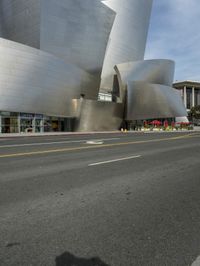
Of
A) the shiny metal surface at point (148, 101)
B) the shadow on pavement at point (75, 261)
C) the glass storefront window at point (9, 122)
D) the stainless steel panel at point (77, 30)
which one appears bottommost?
the shadow on pavement at point (75, 261)

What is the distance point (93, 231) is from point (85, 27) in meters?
46.4

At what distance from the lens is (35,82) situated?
36.2 meters

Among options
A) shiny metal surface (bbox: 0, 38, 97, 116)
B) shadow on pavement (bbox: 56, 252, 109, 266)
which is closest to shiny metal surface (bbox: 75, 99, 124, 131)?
shiny metal surface (bbox: 0, 38, 97, 116)

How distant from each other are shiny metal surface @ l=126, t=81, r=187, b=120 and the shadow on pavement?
46.2 metres

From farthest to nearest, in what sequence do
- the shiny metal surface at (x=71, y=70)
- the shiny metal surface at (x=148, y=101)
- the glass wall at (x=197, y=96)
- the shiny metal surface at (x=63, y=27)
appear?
the glass wall at (x=197, y=96), the shiny metal surface at (x=148, y=101), the shiny metal surface at (x=63, y=27), the shiny metal surface at (x=71, y=70)

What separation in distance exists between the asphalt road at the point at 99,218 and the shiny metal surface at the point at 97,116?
34.7 m

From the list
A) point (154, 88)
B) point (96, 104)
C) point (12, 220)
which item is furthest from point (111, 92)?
point (12, 220)

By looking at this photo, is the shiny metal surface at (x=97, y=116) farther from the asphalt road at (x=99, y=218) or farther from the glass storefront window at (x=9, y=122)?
the asphalt road at (x=99, y=218)

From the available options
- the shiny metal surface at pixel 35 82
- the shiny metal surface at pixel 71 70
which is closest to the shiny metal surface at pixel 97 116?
the shiny metal surface at pixel 71 70

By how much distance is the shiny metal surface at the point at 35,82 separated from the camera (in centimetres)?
3322

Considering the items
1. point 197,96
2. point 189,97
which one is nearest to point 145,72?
point 189,97

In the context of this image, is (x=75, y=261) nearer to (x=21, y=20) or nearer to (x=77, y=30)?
(x=21, y=20)

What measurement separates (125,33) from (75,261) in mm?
63780

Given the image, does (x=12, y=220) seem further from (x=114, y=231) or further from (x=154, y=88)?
(x=154, y=88)
